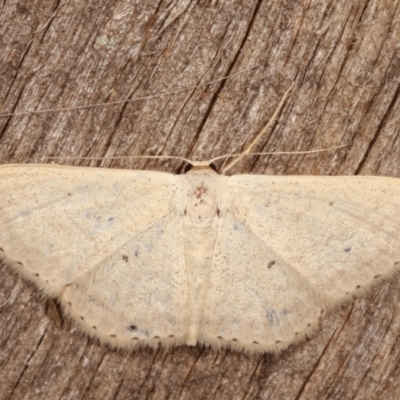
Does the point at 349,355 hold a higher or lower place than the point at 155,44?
lower

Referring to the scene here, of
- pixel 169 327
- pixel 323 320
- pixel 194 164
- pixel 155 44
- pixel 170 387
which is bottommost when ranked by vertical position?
pixel 170 387

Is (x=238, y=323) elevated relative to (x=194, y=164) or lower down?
lower down

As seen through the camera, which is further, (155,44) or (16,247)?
(155,44)

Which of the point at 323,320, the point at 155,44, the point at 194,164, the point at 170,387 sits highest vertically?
the point at 155,44

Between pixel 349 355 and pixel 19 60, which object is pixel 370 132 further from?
pixel 19 60

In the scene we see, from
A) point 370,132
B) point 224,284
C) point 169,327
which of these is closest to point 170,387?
point 169,327

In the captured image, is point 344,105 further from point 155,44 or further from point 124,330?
point 124,330

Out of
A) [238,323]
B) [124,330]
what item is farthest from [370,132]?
[124,330]

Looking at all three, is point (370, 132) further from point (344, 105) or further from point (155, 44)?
point (155, 44)
